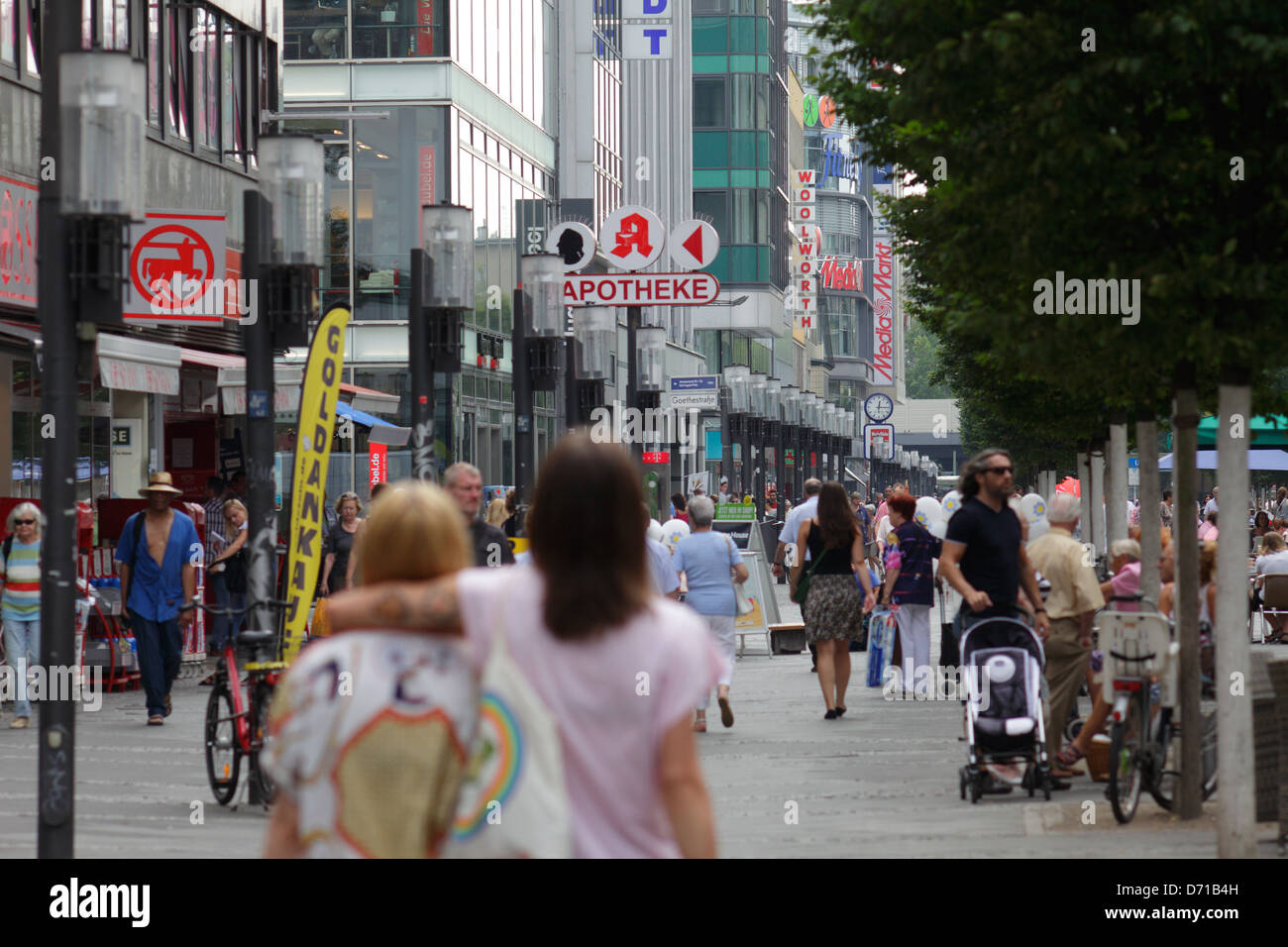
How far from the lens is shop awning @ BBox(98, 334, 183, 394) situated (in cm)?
1716

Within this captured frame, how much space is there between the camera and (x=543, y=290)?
715 inches

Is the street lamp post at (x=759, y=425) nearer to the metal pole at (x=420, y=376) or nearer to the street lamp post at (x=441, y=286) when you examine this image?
the street lamp post at (x=441, y=286)

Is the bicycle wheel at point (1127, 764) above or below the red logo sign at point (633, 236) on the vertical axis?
below

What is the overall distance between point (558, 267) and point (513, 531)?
105 inches

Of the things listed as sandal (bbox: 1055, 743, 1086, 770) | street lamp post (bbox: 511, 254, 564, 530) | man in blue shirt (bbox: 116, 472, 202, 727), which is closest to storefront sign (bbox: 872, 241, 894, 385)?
street lamp post (bbox: 511, 254, 564, 530)

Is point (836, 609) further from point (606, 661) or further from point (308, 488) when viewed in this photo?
point (606, 661)

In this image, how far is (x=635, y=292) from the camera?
1920 centimetres

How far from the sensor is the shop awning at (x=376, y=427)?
23984 millimetres

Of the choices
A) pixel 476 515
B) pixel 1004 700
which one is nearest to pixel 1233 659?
pixel 1004 700

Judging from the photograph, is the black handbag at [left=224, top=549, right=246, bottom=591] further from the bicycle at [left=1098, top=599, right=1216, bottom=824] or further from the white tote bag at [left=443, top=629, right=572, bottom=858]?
the white tote bag at [left=443, top=629, right=572, bottom=858]

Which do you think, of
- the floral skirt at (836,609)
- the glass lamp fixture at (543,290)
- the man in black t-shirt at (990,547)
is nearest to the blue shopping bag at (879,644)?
the floral skirt at (836,609)

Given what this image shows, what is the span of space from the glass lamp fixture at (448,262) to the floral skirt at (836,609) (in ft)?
11.4
